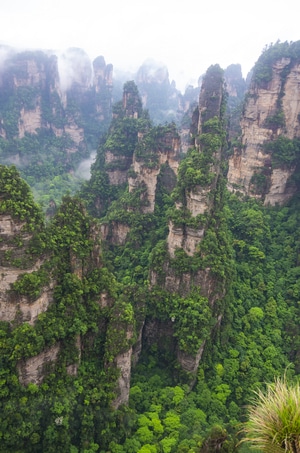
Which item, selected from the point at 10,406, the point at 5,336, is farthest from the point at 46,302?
the point at 10,406

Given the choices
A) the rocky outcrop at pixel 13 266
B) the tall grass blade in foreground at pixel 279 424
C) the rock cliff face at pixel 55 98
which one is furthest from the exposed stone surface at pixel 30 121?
the tall grass blade in foreground at pixel 279 424

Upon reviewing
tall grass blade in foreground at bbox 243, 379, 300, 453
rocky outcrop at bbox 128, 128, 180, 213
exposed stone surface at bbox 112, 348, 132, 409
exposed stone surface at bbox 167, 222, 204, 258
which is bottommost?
exposed stone surface at bbox 112, 348, 132, 409

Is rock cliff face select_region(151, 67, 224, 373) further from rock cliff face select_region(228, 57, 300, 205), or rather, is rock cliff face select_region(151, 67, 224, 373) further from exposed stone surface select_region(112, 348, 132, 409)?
rock cliff face select_region(228, 57, 300, 205)

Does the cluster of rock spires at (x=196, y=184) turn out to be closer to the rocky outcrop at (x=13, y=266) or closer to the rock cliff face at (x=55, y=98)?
the rocky outcrop at (x=13, y=266)

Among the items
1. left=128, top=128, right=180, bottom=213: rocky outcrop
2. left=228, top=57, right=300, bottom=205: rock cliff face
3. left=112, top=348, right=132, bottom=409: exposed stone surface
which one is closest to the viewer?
left=112, top=348, right=132, bottom=409: exposed stone surface

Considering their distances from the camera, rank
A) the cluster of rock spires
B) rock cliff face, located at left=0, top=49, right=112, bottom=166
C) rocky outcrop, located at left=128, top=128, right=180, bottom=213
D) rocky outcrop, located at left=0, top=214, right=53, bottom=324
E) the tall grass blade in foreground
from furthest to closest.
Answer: rock cliff face, located at left=0, top=49, right=112, bottom=166 → rocky outcrop, located at left=128, top=128, right=180, bottom=213 → the cluster of rock spires → rocky outcrop, located at left=0, top=214, right=53, bottom=324 → the tall grass blade in foreground

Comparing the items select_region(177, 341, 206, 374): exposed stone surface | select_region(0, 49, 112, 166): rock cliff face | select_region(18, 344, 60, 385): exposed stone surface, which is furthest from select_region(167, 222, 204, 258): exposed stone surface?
select_region(0, 49, 112, 166): rock cliff face
